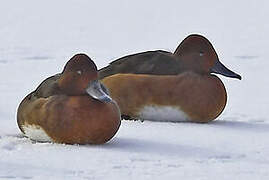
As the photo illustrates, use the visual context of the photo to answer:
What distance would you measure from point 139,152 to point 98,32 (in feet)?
24.9

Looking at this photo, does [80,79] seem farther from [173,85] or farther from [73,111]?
[173,85]

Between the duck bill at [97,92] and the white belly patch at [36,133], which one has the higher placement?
the duck bill at [97,92]

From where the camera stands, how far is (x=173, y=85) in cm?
634

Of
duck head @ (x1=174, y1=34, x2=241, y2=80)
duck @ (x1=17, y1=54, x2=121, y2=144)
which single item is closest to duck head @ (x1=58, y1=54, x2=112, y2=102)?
duck @ (x1=17, y1=54, x2=121, y2=144)

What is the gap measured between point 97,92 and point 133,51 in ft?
18.2

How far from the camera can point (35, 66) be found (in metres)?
9.70

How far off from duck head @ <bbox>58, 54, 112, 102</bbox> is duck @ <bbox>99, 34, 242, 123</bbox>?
2.98 feet

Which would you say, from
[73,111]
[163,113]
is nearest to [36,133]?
[73,111]

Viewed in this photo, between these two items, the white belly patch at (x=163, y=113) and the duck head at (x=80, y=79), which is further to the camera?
the white belly patch at (x=163, y=113)

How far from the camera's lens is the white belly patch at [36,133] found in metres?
5.39

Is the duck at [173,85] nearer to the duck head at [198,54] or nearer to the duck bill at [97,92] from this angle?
the duck head at [198,54]

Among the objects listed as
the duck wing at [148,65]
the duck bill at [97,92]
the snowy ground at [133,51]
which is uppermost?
the duck bill at [97,92]

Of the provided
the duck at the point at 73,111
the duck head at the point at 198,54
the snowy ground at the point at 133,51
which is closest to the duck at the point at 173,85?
the duck head at the point at 198,54

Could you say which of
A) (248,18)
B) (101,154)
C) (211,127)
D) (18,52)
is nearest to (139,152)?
(101,154)
